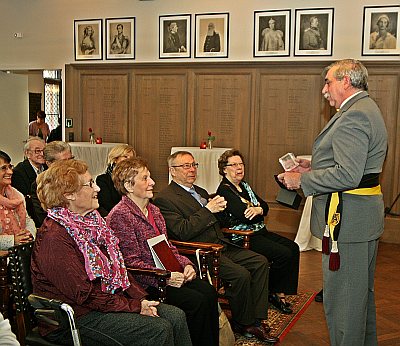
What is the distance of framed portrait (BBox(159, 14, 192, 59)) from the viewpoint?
7863 millimetres

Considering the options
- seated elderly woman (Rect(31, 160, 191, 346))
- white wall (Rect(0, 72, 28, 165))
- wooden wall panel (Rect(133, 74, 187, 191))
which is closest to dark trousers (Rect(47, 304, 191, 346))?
seated elderly woman (Rect(31, 160, 191, 346))

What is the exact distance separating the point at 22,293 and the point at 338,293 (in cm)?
160

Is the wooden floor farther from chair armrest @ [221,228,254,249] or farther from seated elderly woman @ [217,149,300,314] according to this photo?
chair armrest @ [221,228,254,249]

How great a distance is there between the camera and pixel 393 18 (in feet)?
22.4

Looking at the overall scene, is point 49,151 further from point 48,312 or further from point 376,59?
point 376,59

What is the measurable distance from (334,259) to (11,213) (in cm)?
212

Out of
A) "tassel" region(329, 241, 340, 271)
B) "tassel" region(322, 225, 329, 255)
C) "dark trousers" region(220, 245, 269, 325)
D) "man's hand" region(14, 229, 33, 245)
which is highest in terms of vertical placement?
"tassel" region(322, 225, 329, 255)

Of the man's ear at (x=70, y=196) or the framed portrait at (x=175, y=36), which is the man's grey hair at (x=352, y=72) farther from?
the framed portrait at (x=175, y=36)

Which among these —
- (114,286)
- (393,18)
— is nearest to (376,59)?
(393,18)

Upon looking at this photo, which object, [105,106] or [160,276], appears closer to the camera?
[160,276]

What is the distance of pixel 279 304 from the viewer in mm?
4262

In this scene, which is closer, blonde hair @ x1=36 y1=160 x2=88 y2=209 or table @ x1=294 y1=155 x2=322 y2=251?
blonde hair @ x1=36 y1=160 x2=88 y2=209

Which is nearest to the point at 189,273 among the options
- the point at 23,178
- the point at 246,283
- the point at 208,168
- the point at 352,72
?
the point at 246,283

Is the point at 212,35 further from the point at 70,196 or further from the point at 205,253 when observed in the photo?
the point at 70,196
